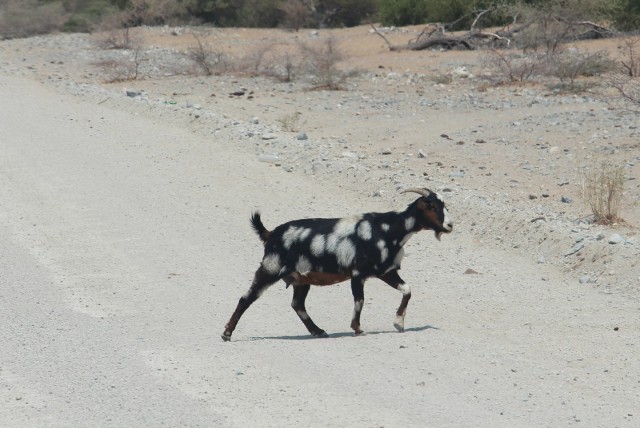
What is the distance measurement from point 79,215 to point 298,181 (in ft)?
12.0

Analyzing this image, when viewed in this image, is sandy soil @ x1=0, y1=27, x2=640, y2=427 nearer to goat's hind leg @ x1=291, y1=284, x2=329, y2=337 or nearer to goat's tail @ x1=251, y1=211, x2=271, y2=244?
goat's hind leg @ x1=291, y1=284, x2=329, y2=337

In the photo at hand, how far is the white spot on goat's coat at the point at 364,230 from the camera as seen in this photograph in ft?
33.3

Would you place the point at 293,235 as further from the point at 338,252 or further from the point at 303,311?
the point at 303,311

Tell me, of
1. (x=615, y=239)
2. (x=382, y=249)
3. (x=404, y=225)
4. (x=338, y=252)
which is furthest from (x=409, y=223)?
(x=615, y=239)

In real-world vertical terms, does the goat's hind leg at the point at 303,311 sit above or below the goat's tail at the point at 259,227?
below

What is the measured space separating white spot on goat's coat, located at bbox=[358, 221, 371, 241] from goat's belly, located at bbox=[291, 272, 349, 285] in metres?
0.37

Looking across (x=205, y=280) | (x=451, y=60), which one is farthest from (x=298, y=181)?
(x=451, y=60)

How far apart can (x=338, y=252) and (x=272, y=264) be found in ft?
1.91

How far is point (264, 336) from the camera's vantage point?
1049 cm

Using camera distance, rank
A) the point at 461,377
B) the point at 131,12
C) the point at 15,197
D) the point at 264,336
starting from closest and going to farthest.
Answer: the point at 461,377 → the point at 264,336 → the point at 15,197 → the point at 131,12

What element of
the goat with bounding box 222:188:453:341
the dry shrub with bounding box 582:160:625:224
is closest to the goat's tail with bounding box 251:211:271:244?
the goat with bounding box 222:188:453:341

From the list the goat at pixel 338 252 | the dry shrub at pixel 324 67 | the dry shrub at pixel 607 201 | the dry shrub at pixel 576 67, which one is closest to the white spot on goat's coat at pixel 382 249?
the goat at pixel 338 252

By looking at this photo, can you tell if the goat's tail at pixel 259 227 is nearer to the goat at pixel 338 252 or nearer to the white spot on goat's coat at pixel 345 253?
the goat at pixel 338 252

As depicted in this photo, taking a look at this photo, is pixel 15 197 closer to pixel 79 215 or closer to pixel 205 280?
pixel 79 215
